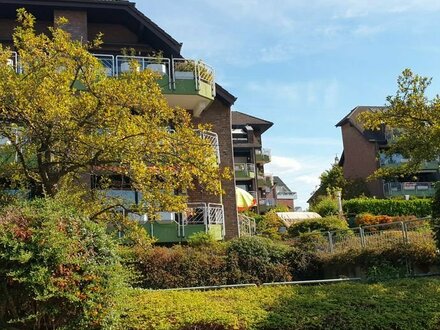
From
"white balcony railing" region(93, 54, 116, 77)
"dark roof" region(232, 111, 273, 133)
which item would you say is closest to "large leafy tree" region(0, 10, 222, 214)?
"white balcony railing" region(93, 54, 116, 77)

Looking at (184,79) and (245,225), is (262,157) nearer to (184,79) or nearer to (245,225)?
(245,225)

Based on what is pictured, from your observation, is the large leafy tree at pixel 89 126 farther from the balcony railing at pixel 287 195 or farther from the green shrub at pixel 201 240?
the balcony railing at pixel 287 195

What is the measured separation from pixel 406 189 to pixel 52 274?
49602 millimetres

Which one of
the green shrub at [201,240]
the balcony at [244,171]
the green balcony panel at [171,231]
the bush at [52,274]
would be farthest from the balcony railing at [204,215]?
the balcony at [244,171]

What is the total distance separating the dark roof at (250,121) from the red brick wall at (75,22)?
3500 cm

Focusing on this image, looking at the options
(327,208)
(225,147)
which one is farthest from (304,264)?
(327,208)

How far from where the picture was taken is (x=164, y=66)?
21000mm

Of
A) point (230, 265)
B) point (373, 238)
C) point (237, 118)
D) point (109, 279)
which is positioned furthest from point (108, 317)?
point (237, 118)

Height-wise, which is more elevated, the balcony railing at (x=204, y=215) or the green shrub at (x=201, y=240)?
the balcony railing at (x=204, y=215)

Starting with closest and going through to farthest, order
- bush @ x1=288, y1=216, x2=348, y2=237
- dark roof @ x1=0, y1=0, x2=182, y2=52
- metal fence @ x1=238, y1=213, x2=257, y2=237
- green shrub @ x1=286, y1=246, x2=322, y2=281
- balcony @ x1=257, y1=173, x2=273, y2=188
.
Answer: green shrub @ x1=286, y1=246, x2=322, y2=281 → dark roof @ x1=0, y1=0, x2=182, y2=52 → metal fence @ x1=238, y1=213, x2=257, y2=237 → bush @ x1=288, y1=216, x2=348, y2=237 → balcony @ x1=257, y1=173, x2=273, y2=188

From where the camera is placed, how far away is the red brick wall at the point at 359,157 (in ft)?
175

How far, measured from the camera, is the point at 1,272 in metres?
7.22

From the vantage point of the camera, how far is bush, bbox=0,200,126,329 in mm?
7195

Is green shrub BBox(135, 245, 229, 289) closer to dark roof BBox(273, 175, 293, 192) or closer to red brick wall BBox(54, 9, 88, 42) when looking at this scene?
red brick wall BBox(54, 9, 88, 42)
